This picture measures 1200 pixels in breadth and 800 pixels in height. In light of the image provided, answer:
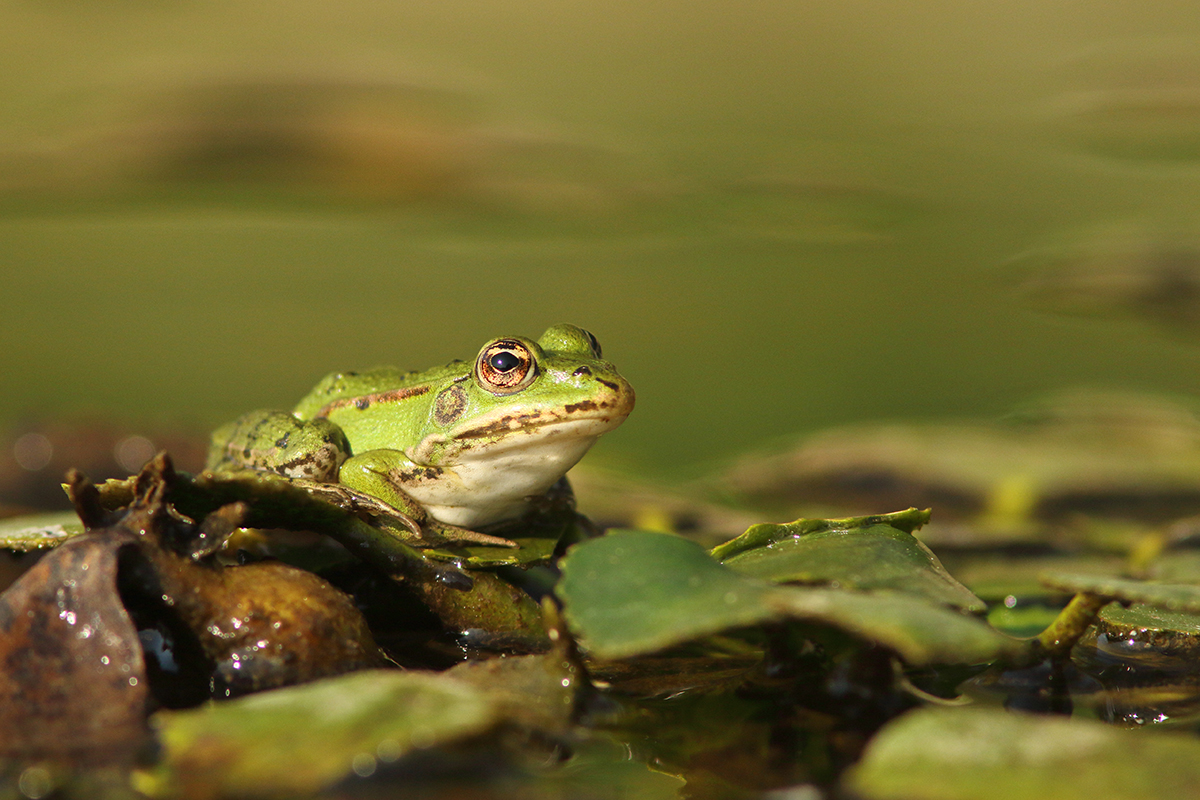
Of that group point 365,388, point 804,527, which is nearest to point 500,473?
point 365,388

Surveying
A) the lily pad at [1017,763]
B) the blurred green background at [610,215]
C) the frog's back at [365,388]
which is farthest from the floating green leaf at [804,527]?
the blurred green background at [610,215]

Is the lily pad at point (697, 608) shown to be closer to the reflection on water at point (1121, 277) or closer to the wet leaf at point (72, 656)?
the wet leaf at point (72, 656)

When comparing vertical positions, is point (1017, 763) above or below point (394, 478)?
above

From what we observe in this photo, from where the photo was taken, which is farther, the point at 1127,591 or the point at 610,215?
the point at 610,215

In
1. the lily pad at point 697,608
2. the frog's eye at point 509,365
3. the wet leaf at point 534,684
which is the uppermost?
the frog's eye at point 509,365

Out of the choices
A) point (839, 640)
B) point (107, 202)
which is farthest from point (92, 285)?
point (839, 640)

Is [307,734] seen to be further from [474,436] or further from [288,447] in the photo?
[288,447]

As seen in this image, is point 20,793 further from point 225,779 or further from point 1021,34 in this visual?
point 1021,34

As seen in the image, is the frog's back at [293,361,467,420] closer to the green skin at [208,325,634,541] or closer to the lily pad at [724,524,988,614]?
the green skin at [208,325,634,541]
